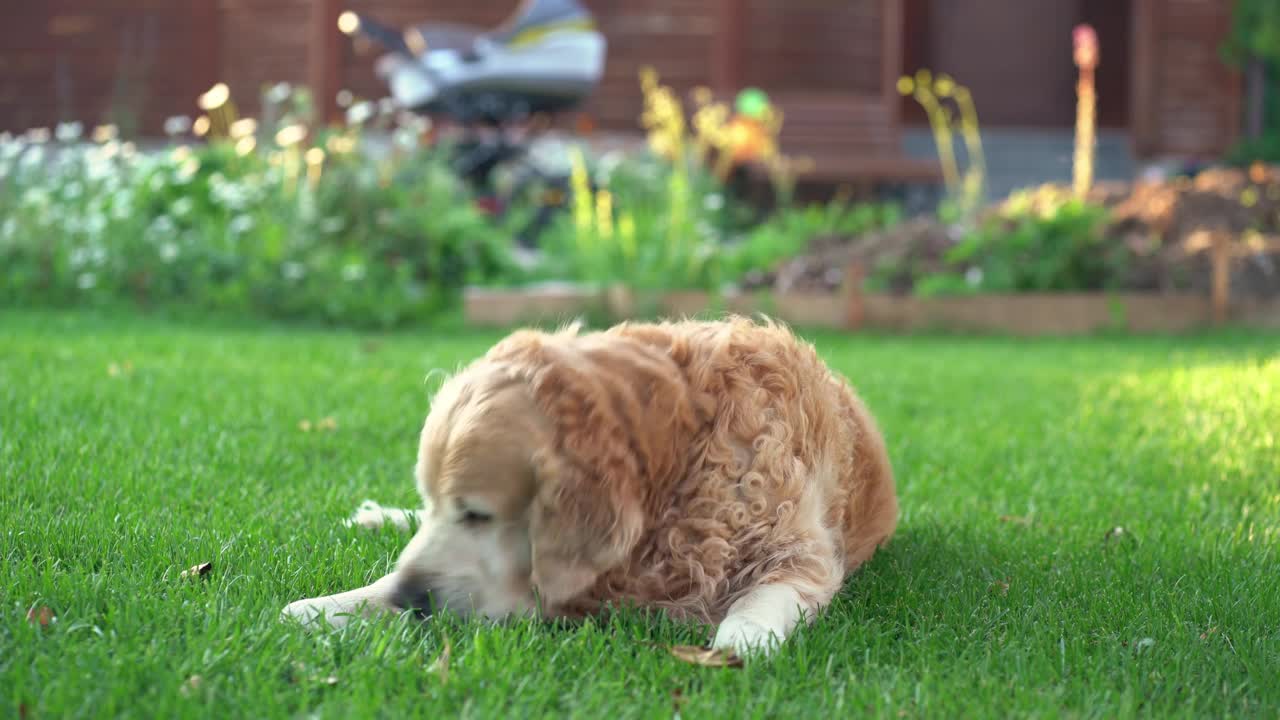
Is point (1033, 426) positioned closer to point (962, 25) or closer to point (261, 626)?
point (261, 626)

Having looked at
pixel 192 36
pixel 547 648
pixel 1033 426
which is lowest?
pixel 1033 426

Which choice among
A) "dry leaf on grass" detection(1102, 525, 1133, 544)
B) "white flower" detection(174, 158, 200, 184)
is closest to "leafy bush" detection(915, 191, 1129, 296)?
"white flower" detection(174, 158, 200, 184)

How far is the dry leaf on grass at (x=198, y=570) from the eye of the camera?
2574 mm

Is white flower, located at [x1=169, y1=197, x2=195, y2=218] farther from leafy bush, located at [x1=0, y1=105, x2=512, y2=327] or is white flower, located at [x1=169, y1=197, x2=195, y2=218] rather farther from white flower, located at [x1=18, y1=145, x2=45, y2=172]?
white flower, located at [x1=18, y1=145, x2=45, y2=172]

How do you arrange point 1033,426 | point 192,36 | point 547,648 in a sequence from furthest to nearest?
point 192,36, point 1033,426, point 547,648

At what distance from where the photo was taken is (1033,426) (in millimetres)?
4887

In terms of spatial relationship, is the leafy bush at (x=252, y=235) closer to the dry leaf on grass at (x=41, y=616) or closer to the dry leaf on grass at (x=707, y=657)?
the dry leaf on grass at (x=41, y=616)

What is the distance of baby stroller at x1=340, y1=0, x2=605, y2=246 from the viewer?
11.5 meters

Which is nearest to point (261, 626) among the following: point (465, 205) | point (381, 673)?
point (381, 673)

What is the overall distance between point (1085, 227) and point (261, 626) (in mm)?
7349

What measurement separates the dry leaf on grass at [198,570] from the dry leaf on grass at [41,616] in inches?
13.0

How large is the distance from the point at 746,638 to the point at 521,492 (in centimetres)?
46

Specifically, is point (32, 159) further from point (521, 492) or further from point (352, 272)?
point (521, 492)

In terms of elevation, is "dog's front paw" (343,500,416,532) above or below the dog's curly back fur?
below
